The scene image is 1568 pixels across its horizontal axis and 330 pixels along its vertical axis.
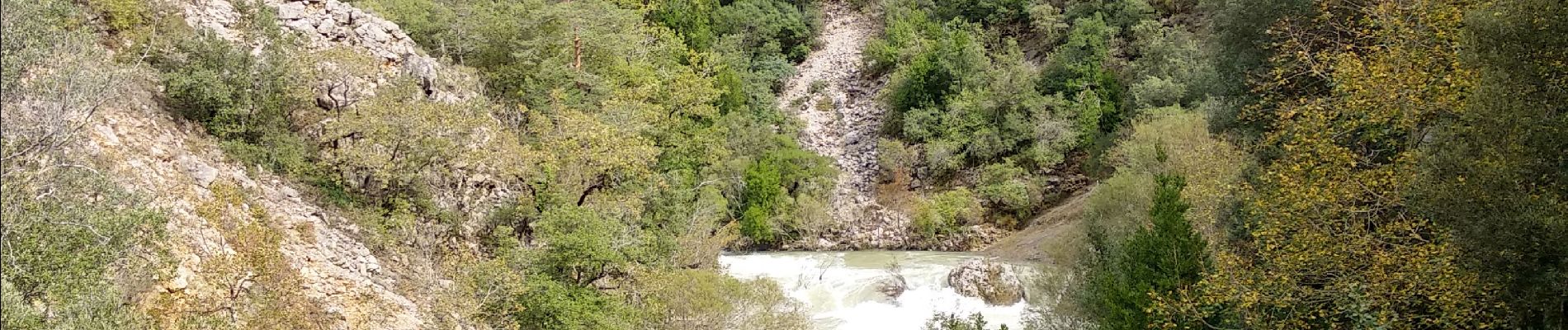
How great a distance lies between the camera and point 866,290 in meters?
33.4

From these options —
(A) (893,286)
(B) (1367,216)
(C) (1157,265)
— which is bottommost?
(A) (893,286)

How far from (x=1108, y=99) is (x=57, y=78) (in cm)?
4548

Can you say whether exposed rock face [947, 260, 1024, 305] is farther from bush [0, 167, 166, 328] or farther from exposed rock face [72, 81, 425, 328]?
bush [0, 167, 166, 328]

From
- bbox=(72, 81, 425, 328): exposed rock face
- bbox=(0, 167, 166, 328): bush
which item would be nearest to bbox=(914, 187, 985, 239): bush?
bbox=(72, 81, 425, 328): exposed rock face

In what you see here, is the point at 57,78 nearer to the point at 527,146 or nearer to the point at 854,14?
the point at 527,146

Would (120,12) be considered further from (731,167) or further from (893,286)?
(731,167)

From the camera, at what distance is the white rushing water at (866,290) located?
100ft

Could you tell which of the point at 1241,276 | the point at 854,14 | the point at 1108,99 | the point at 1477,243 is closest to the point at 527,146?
the point at 1241,276

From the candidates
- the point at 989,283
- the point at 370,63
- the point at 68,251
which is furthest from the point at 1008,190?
the point at 68,251

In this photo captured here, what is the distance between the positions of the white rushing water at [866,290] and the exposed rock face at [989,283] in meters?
0.22

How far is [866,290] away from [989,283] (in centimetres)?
439

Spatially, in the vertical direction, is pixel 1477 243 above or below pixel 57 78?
below

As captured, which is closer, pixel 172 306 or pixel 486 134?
pixel 172 306

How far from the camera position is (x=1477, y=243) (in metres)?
12.5
